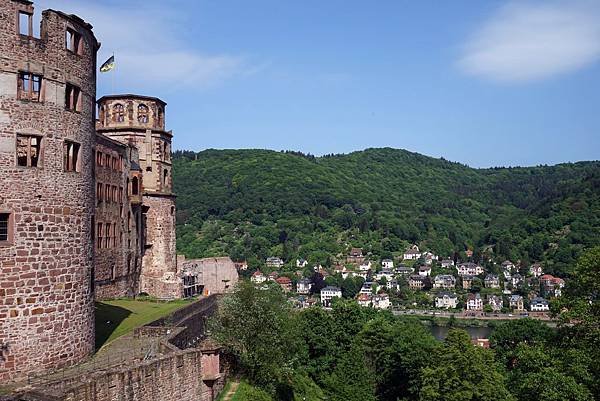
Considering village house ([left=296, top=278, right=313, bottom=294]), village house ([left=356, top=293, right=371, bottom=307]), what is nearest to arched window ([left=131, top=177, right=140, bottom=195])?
village house ([left=356, top=293, right=371, bottom=307])

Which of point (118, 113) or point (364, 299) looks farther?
point (364, 299)

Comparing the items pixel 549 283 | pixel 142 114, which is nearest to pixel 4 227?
pixel 142 114

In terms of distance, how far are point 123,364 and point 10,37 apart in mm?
10881

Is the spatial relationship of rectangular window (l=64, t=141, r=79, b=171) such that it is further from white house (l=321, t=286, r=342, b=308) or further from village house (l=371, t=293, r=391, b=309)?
white house (l=321, t=286, r=342, b=308)

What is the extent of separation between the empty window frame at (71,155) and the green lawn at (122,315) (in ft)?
25.6

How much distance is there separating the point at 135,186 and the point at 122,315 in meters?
13.8

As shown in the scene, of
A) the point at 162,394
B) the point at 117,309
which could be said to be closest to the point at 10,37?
the point at 162,394

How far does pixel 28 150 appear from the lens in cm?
1955

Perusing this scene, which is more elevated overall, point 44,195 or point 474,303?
point 44,195

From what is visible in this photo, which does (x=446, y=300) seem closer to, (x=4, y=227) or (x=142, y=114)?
(x=142, y=114)

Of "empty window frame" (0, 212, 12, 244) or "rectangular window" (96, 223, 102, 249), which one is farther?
"rectangular window" (96, 223, 102, 249)

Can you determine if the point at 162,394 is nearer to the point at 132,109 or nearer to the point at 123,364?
the point at 123,364

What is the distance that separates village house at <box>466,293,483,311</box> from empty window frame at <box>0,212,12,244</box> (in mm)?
170100

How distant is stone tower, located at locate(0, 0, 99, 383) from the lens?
1881 cm
